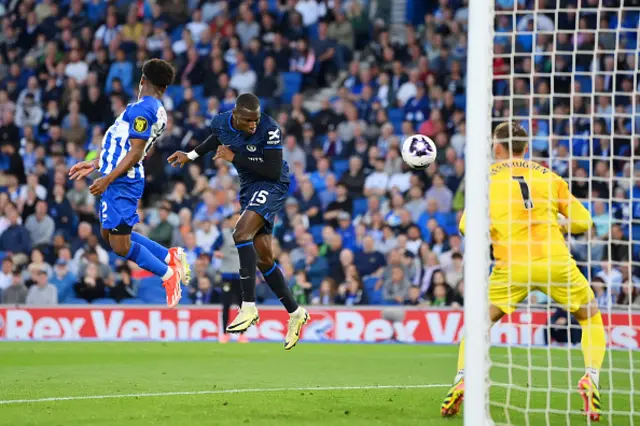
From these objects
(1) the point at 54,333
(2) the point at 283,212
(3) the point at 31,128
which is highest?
(3) the point at 31,128

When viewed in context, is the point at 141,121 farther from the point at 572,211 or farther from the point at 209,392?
the point at 572,211

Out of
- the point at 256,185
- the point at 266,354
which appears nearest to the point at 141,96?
the point at 256,185

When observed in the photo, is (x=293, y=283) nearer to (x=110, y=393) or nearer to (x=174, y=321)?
(x=174, y=321)

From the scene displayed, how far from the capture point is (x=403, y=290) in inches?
657

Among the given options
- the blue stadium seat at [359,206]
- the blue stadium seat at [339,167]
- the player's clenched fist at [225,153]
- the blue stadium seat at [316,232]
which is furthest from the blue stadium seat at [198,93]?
the player's clenched fist at [225,153]

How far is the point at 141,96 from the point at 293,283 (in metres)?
7.68

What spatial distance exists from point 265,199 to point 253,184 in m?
0.22

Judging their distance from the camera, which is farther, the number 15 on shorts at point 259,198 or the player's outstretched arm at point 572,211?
the number 15 on shorts at point 259,198

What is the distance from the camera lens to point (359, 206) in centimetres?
1864

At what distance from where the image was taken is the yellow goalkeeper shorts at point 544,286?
783 cm

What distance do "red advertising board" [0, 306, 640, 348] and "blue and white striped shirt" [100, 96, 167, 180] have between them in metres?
6.74

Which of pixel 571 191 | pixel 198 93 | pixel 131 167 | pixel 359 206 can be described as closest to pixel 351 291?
pixel 359 206

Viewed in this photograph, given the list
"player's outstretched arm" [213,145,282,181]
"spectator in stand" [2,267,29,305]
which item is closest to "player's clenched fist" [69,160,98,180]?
"player's outstretched arm" [213,145,282,181]

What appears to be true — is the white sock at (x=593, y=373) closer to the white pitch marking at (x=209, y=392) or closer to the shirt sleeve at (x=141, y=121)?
the white pitch marking at (x=209, y=392)
